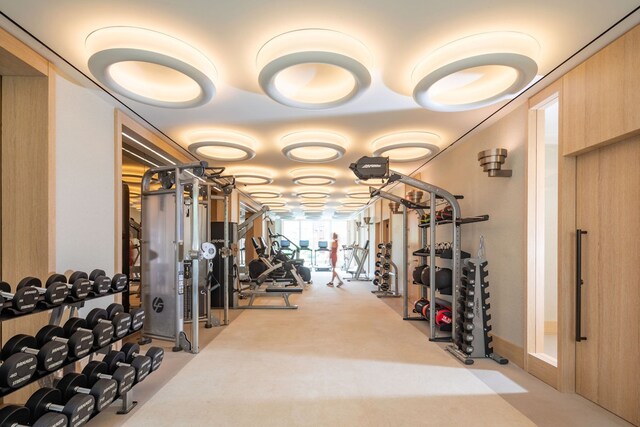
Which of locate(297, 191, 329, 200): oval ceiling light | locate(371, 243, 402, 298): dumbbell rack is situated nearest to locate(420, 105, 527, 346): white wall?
locate(371, 243, 402, 298): dumbbell rack

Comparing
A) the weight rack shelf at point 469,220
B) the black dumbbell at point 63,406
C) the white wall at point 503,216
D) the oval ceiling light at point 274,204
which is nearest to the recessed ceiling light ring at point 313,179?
the weight rack shelf at point 469,220

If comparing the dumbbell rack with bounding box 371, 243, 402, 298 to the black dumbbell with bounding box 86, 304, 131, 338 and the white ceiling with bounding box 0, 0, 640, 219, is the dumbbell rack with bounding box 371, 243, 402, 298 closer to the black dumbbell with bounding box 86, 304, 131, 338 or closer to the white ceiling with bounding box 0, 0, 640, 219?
the white ceiling with bounding box 0, 0, 640, 219

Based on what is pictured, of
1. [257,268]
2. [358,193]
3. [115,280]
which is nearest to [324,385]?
[115,280]

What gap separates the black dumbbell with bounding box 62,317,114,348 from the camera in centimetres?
221

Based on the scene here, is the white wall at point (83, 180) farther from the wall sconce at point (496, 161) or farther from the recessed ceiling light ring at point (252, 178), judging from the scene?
the wall sconce at point (496, 161)

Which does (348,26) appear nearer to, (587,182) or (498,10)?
(498,10)

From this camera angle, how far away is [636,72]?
2164mm

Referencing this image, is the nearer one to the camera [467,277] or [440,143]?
[467,277]

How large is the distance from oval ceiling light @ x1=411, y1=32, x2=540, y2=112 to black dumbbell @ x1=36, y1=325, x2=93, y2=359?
293cm

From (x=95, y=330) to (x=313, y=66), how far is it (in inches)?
99.5

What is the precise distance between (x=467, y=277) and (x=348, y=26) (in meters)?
2.70

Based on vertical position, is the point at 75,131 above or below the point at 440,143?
below

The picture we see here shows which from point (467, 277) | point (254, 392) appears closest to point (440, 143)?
point (467, 277)

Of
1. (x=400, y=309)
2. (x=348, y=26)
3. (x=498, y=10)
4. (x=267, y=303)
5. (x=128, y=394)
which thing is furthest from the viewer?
(x=267, y=303)
